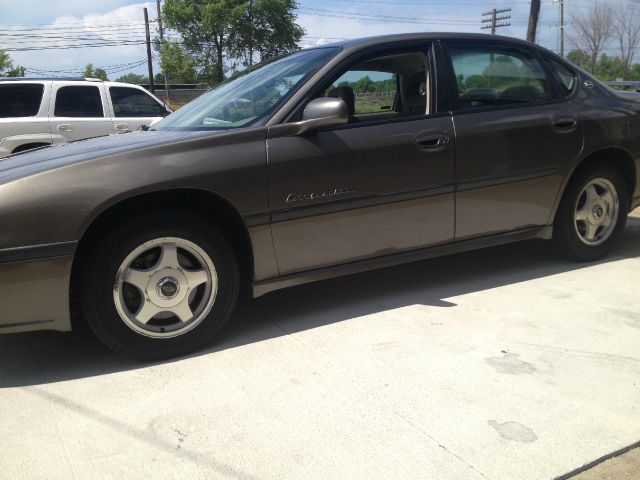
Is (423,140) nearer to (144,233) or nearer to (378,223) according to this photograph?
(378,223)

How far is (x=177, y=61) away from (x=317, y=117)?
41065 mm

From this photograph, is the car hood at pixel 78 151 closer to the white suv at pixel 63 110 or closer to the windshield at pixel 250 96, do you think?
the windshield at pixel 250 96

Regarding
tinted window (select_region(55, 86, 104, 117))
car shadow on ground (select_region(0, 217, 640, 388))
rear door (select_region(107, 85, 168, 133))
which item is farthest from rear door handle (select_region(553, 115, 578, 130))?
tinted window (select_region(55, 86, 104, 117))

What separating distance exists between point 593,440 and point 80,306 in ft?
7.71

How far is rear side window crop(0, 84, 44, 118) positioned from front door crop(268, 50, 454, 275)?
6710mm

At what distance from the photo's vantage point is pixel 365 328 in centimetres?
344

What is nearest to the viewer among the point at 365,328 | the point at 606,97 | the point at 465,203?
the point at 365,328

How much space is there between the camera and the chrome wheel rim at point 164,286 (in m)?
2.96

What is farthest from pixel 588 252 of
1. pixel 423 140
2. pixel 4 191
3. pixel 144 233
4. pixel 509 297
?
pixel 4 191

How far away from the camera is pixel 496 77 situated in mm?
4152

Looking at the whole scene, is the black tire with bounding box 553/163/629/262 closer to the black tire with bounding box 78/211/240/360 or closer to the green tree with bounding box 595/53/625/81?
the black tire with bounding box 78/211/240/360

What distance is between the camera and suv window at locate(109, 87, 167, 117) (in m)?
9.45

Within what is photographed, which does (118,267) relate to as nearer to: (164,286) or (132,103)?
(164,286)

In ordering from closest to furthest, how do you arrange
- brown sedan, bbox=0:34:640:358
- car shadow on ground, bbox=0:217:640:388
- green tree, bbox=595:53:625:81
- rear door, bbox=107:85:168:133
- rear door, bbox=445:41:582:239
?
1. brown sedan, bbox=0:34:640:358
2. car shadow on ground, bbox=0:217:640:388
3. rear door, bbox=445:41:582:239
4. rear door, bbox=107:85:168:133
5. green tree, bbox=595:53:625:81
